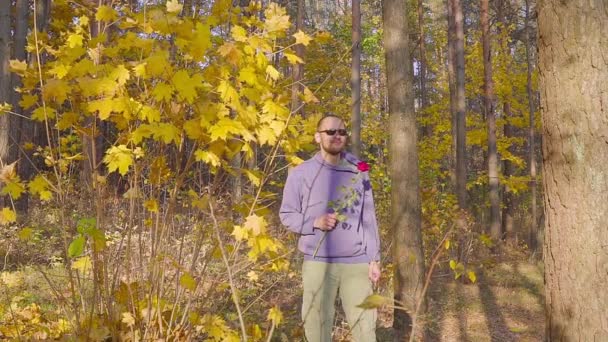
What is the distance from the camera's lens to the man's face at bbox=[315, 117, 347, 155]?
3.07 metres

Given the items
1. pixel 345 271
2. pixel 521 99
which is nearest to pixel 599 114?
pixel 345 271

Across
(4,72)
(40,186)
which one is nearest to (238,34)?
(40,186)

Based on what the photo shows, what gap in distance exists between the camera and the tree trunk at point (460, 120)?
10.2 metres

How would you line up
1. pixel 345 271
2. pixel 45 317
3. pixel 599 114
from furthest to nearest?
pixel 45 317, pixel 345 271, pixel 599 114

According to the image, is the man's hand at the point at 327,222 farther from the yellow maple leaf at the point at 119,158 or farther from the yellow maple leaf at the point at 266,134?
the yellow maple leaf at the point at 119,158

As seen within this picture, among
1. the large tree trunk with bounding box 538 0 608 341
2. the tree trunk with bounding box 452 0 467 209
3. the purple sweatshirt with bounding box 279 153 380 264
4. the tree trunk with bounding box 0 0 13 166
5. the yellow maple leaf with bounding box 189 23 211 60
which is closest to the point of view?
the large tree trunk with bounding box 538 0 608 341

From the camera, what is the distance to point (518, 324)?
6.30 metres

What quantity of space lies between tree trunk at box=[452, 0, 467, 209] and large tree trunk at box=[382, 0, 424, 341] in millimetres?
5578

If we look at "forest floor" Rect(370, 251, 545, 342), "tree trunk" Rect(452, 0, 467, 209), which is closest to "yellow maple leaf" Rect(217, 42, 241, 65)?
"forest floor" Rect(370, 251, 545, 342)

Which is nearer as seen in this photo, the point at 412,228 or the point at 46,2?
the point at 412,228

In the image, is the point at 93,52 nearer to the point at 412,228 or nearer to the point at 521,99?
the point at 412,228

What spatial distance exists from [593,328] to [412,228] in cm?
273

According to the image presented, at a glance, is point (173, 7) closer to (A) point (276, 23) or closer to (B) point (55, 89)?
(A) point (276, 23)

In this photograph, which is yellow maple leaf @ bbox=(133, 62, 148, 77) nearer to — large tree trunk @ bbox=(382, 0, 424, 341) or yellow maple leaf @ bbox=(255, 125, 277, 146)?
yellow maple leaf @ bbox=(255, 125, 277, 146)
